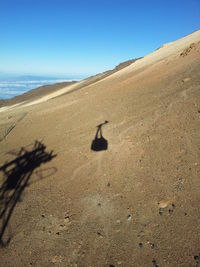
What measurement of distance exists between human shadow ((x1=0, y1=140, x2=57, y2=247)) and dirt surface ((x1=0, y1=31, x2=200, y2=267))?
3cm

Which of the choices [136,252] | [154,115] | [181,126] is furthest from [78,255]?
[154,115]

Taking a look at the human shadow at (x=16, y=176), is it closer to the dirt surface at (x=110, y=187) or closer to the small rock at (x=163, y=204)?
the dirt surface at (x=110, y=187)

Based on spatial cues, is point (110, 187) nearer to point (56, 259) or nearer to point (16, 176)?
point (56, 259)

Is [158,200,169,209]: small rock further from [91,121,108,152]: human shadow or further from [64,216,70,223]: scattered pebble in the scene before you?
[91,121,108,152]: human shadow

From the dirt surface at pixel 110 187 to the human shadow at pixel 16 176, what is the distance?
3 cm

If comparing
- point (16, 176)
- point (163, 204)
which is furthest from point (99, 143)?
point (163, 204)

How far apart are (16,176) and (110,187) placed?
354cm

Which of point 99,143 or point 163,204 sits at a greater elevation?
point 99,143

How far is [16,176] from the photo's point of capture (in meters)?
7.85

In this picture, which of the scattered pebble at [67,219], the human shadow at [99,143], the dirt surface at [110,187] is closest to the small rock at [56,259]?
the dirt surface at [110,187]

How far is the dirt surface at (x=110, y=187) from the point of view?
15.9ft

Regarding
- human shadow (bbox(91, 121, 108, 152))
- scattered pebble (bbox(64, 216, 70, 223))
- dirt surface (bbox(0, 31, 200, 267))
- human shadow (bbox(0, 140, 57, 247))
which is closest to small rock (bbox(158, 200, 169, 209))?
dirt surface (bbox(0, 31, 200, 267))

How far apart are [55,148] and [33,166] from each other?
140cm

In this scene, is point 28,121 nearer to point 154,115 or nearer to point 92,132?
point 92,132
